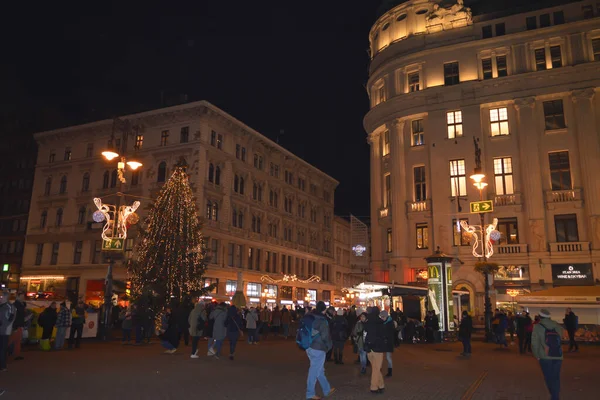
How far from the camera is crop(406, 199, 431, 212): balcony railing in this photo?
39188mm

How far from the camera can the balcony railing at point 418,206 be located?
39.2 meters

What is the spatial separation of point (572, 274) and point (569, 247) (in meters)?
1.84

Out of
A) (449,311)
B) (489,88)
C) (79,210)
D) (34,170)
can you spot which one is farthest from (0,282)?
(489,88)

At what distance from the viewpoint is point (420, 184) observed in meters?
40.4

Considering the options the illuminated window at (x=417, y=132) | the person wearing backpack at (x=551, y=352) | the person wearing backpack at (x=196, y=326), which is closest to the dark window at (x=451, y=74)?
the illuminated window at (x=417, y=132)

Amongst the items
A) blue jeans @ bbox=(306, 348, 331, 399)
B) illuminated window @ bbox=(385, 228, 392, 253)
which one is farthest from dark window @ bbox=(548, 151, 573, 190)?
blue jeans @ bbox=(306, 348, 331, 399)

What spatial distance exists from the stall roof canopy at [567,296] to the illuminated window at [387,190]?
1620 cm

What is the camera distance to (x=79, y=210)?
50.8 m

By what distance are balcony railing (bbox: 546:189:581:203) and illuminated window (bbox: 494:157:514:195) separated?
2533 millimetres

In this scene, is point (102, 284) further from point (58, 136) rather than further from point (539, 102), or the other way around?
point (539, 102)

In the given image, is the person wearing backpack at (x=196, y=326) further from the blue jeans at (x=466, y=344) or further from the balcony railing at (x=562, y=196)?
the balcony railing at (x=562, y=196)

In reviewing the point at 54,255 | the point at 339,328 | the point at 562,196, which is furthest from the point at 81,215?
the point at 562,196

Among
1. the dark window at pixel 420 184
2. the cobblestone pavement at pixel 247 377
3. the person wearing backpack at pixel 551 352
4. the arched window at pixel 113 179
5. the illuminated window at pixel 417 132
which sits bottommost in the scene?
the cobblestone pavement at pixel 247 377

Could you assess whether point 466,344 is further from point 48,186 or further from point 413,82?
point 48,186
